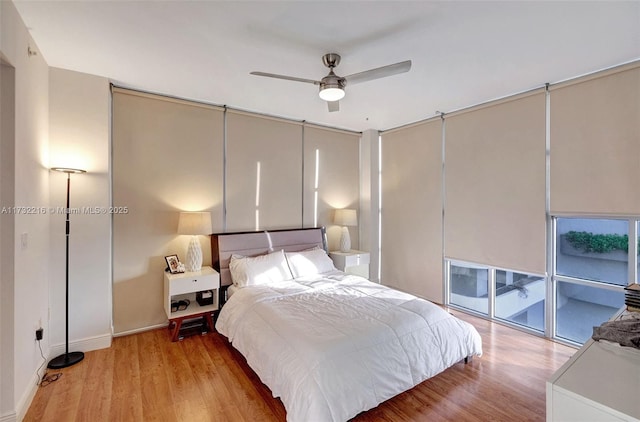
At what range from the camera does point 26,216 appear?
7.04 ft

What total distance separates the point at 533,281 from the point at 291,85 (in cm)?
369

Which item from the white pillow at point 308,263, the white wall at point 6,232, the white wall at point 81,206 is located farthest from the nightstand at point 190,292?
the white wall at point 6,232

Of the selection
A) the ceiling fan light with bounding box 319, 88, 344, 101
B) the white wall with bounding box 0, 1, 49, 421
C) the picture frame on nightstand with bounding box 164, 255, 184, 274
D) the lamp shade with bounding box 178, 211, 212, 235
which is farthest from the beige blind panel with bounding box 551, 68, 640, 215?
the white wall with bounding box 0, 1, 49, 421

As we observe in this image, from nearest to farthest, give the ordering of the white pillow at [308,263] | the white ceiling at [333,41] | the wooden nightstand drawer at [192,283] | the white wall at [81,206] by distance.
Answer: the white ceiling at [333,41], the white wall at [81,206], the wooden nightstand drawer at [192,283], the white pillow at [308,263]

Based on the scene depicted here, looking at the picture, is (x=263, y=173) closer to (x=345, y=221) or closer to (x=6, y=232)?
(x=345, y=221)

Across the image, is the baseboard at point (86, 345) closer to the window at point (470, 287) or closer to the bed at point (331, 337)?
the bed at point (331, 337)

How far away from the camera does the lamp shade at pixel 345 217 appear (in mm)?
4730

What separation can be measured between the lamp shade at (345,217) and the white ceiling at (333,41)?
6.69 feet

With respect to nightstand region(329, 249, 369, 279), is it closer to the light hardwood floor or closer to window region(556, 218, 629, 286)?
the light hardwood floor

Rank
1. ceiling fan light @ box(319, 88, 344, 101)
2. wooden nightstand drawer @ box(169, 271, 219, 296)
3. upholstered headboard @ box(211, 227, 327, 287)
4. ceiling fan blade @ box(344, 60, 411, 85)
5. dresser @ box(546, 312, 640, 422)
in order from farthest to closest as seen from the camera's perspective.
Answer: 1. upholstered headboard @ box(211, 227, 327, 287)
2. wooden nightstand drawer @ box(169, 271, 219, 296)
3. ceiling fan light @ box(319, 88, 344, 101)
4. ceiling fan blade @ box(344, 60, 411, 85)
5. dresser @ box(546, 312, 640, 422)

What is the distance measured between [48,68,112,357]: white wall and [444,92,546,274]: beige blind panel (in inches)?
171

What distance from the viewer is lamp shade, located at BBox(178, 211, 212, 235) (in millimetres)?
3303

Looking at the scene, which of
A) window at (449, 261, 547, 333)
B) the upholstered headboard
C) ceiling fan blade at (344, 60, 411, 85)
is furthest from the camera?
the upholstered headboard

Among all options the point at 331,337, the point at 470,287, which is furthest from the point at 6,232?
the point at 470,287
